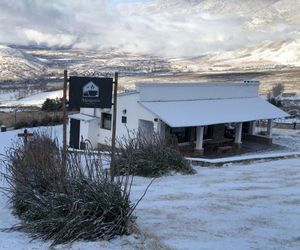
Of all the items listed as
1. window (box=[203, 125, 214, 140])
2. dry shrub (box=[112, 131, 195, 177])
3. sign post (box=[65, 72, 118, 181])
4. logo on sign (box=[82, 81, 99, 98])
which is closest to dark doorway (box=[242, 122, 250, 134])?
window (box=[203, 125, 214, 140])

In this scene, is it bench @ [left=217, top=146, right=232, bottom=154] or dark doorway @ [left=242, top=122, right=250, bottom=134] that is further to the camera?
dark doorway @ [left=242, top=122, right=250, bottom=134]

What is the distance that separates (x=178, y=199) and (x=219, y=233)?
225cm

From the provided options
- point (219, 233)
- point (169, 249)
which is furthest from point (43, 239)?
point (219, 233)

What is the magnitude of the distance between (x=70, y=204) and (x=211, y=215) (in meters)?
2.41

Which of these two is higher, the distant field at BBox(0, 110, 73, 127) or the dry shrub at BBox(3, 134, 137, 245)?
the dry shrub at BBox(3, 134, 137, 245)

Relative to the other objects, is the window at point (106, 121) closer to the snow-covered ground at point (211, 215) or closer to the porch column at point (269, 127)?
the porch column at point (269, 127)

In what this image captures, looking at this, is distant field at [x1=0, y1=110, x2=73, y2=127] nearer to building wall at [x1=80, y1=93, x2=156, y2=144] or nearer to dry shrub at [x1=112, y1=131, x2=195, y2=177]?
building wall at [x1=80, y1=93, x2=156, y2=144]

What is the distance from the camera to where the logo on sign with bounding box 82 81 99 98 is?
10039 mm

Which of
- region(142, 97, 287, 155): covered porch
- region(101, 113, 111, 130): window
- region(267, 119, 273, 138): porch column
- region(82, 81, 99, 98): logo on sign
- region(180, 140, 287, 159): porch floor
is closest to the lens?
region(82, 81, 99, 98): logo on sign

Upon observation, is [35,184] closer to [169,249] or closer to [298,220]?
[169,249]

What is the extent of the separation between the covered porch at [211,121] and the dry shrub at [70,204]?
56.6 feet

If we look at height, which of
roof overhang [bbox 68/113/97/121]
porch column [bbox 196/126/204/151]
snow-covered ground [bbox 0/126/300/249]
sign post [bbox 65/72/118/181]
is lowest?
porch column [bbox 196/126/204/151]

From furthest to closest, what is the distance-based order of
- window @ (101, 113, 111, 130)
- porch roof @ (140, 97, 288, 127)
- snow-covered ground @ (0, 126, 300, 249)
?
window @ (101, 113, 111, 130) → porch roof @ (140, 97, 288, 127) → snow-covered ground @ (0, 126, 300, 249)

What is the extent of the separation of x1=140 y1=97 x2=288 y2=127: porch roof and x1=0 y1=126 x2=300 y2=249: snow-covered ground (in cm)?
1532
